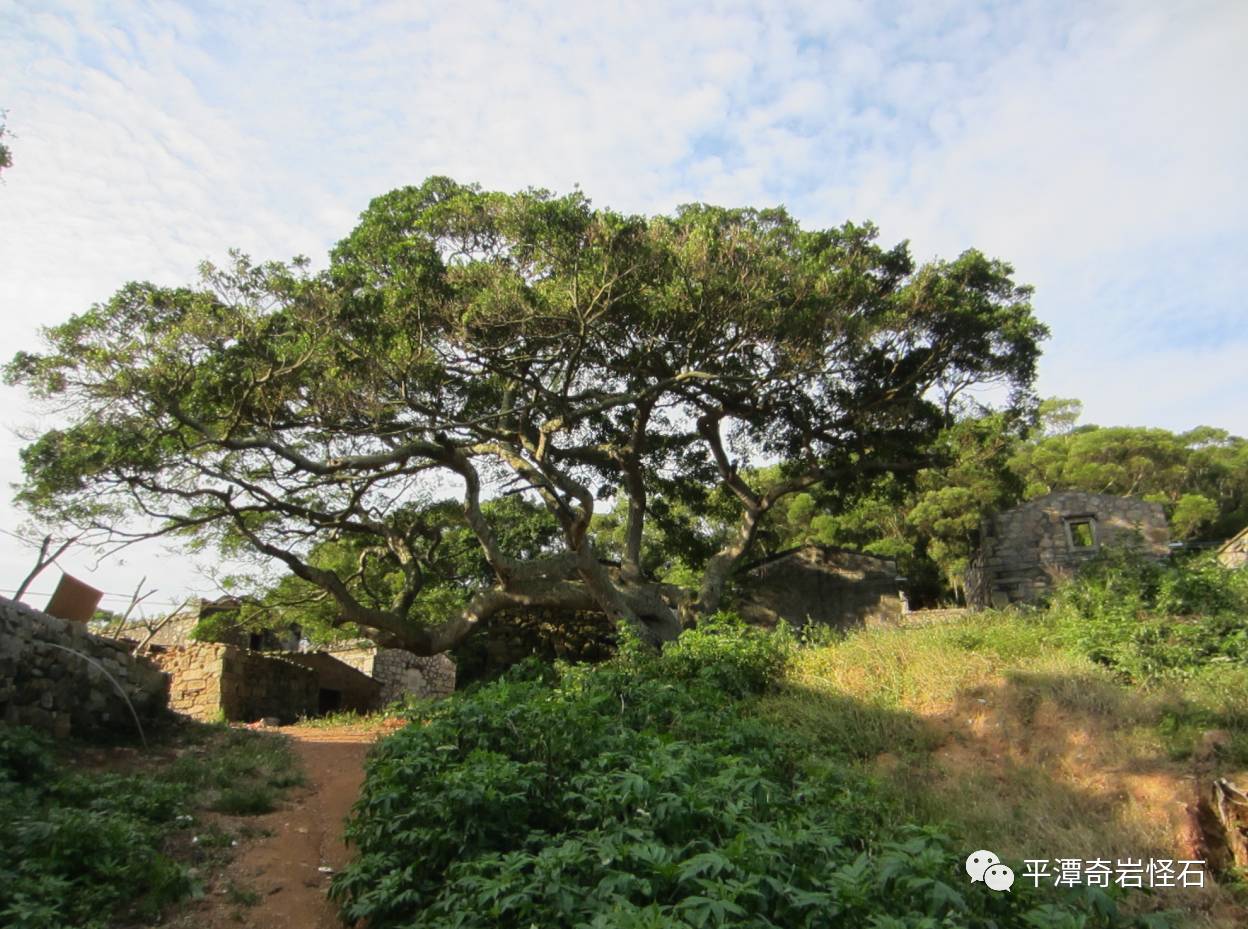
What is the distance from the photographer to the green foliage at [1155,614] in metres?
8.03

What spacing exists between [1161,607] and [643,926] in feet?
27.1

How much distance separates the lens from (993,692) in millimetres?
7898

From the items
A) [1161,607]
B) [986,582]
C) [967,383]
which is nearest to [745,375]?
[967,383]

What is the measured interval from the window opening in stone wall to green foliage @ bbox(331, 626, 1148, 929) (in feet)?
48.1

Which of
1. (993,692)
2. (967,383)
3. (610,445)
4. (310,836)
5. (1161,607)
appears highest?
(967,383)

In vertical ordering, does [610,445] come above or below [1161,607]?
above

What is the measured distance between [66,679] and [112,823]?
3.69 meters

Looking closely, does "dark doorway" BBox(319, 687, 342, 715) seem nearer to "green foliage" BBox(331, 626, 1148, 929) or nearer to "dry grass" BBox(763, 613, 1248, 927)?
"dry grass" BBox(763, 613, 1248, 927)

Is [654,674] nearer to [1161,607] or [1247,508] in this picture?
[1161,607]

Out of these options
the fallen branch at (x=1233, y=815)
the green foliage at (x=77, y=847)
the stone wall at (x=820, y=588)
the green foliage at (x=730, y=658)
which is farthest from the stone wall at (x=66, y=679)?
the stone wall at (x=820, y=588)

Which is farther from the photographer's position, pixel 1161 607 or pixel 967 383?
pixel 967 383

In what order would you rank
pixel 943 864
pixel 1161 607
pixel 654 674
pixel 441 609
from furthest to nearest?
pixel 441 609 → pixel 654 674 → pixel 1161 607 → pixel 943 864

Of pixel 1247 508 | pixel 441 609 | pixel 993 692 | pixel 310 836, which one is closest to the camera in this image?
pixel 310 836

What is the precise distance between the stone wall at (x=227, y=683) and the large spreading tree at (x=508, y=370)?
145 cm
